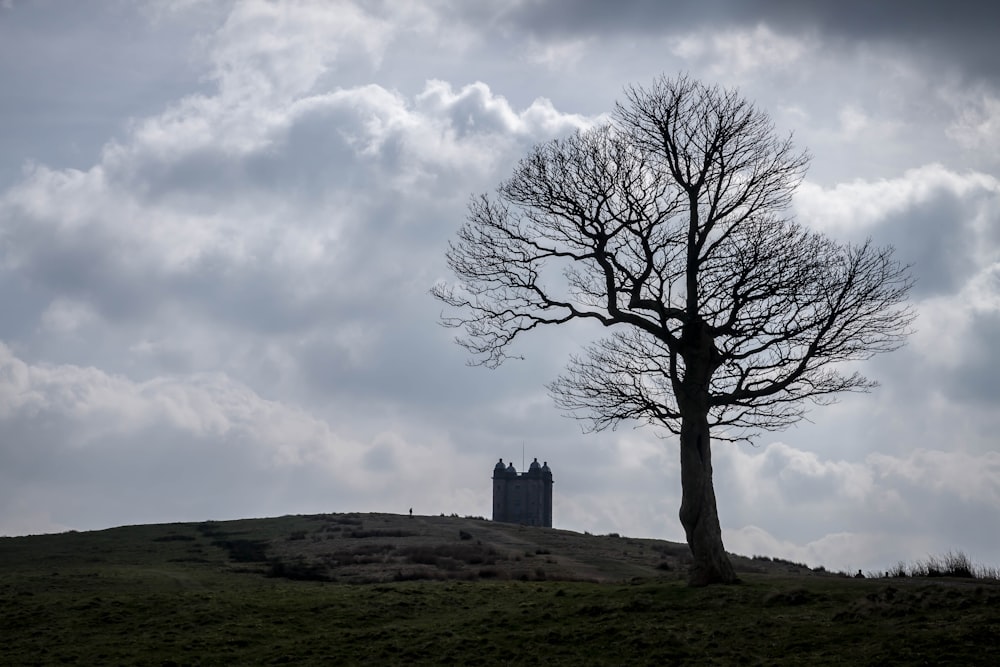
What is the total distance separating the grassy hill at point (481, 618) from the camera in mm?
20172

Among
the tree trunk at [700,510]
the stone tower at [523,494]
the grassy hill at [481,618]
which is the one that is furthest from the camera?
the stone tower at [523,494]

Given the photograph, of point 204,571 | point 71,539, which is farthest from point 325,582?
point 71,539

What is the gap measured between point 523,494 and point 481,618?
11021 cm

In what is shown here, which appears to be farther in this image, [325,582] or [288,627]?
[325,582]

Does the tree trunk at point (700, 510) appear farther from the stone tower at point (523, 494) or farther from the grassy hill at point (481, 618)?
the stone tower at point (523, 494)

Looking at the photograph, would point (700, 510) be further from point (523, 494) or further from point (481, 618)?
point (523, 494)

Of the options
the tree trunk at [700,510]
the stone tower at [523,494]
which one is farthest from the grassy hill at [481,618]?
the stone tower at [523,494]

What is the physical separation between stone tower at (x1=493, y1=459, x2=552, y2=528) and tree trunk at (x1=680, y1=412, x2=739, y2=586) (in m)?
106

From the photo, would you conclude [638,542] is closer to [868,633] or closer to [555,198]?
[555,198]

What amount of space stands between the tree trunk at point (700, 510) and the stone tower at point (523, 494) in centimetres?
10571

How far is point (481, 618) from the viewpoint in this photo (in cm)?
2527


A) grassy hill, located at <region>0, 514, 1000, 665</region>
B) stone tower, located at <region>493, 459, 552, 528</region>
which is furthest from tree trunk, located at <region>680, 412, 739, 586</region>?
stone tower, located at <region>493, 459, 552, 528</region>

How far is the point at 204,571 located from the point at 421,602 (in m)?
16.0

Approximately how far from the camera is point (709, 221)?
28969mm
